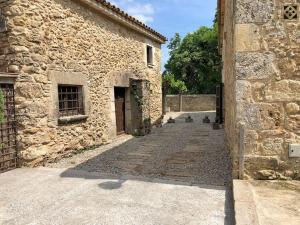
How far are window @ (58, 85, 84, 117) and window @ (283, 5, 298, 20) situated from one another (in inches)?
191

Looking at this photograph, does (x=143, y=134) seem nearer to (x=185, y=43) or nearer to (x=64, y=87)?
(x=64, y=87)

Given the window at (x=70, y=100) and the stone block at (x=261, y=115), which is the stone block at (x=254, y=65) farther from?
the window at (x=70, y=100)

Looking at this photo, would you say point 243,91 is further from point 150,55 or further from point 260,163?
point 150,55

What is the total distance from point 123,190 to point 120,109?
5.73 m

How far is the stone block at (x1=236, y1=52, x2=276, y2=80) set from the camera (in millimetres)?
3895

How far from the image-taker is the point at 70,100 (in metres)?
6.96

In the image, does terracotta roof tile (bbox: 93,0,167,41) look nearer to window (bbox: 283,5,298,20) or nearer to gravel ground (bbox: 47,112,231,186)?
gravel ground (bbox: 47,112,231,186)

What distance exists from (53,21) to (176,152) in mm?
4097

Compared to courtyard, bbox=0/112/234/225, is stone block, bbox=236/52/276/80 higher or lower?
higher

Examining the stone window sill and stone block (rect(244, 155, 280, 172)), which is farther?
the stone window sill

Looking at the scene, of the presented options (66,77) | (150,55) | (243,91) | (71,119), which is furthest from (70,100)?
(150,55)

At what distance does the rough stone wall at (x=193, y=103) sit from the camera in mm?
23625

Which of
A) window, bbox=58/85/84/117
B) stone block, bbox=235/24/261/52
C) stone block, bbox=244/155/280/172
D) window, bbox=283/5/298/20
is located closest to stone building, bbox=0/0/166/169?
window, bbox=58/85/84/117

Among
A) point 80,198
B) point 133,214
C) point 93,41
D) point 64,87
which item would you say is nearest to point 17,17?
point 64,87
